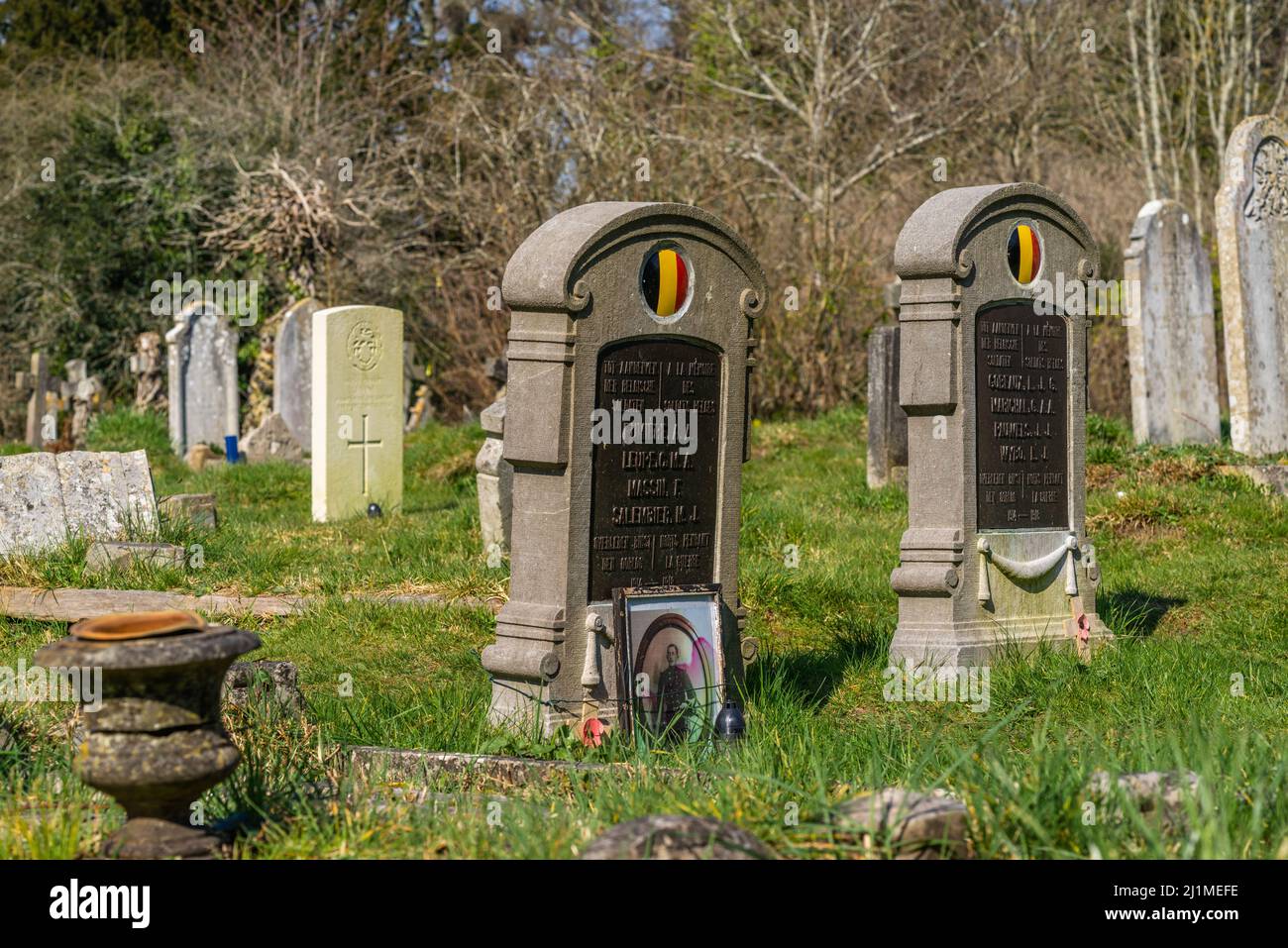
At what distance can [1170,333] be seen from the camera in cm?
1224

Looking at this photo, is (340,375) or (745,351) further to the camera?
(340,375)

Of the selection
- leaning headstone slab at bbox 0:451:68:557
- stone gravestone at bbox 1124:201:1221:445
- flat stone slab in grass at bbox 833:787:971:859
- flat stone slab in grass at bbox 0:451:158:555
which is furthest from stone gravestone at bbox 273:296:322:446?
flat stone slab in grass at bbox 833:787:971:859

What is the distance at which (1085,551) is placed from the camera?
7.39 meters

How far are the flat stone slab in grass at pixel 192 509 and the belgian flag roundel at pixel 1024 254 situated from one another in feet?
17.1

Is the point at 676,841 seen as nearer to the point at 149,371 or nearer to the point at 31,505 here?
the point at 31,505

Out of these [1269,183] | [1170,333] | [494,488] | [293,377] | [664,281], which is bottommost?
[494,488]

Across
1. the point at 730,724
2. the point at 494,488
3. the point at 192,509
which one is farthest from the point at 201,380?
the point at 730,724

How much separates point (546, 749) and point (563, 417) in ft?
3.87

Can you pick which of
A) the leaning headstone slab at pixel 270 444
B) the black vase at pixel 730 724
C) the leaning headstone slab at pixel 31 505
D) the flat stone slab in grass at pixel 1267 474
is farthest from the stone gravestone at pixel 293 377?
the black vase at pixel 730 724

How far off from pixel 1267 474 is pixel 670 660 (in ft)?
→ 20.5

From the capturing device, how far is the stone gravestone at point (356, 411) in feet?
37.0

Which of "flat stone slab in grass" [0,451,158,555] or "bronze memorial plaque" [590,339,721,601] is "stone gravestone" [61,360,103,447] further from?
"bronze memorial plaque" [590,339,721,601]

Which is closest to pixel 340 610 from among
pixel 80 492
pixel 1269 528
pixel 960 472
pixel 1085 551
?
pixel 80 492
